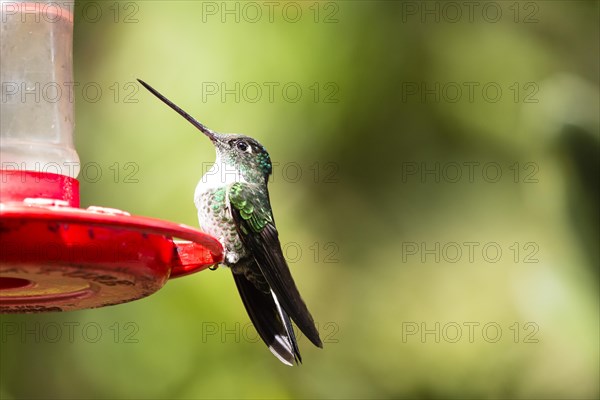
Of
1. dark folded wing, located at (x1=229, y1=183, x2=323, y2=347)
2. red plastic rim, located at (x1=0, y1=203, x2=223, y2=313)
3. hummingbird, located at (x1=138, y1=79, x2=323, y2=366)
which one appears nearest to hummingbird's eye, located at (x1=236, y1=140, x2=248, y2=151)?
hummingbird, located at (x1=138, y1=79, x2=323, y2=366)

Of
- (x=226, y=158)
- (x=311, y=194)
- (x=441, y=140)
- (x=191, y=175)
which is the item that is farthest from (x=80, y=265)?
(x=441, y=140)

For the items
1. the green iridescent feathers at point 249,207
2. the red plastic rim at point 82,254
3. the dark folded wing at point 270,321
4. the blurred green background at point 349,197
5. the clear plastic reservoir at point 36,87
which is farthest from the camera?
the blurred green background at point 349,197

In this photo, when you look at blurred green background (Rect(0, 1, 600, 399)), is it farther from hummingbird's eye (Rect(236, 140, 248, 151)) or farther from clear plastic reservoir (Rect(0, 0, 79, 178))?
clear plastic reservoir (Rect(0, 0, 79, 178))

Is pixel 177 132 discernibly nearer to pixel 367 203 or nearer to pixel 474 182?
pixel 367 203

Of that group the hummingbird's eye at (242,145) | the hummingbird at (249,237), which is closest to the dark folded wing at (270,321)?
the hummingbird at (249,237)

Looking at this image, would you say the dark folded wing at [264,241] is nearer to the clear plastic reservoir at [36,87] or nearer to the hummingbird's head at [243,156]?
the hummingbird's head at [243,156]

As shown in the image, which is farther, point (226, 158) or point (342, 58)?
point (342, 58)

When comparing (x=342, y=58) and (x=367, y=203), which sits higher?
(x=342, y=58)

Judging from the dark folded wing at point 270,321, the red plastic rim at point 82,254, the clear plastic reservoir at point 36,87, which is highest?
the clear plastic reservoir at point 36,87
